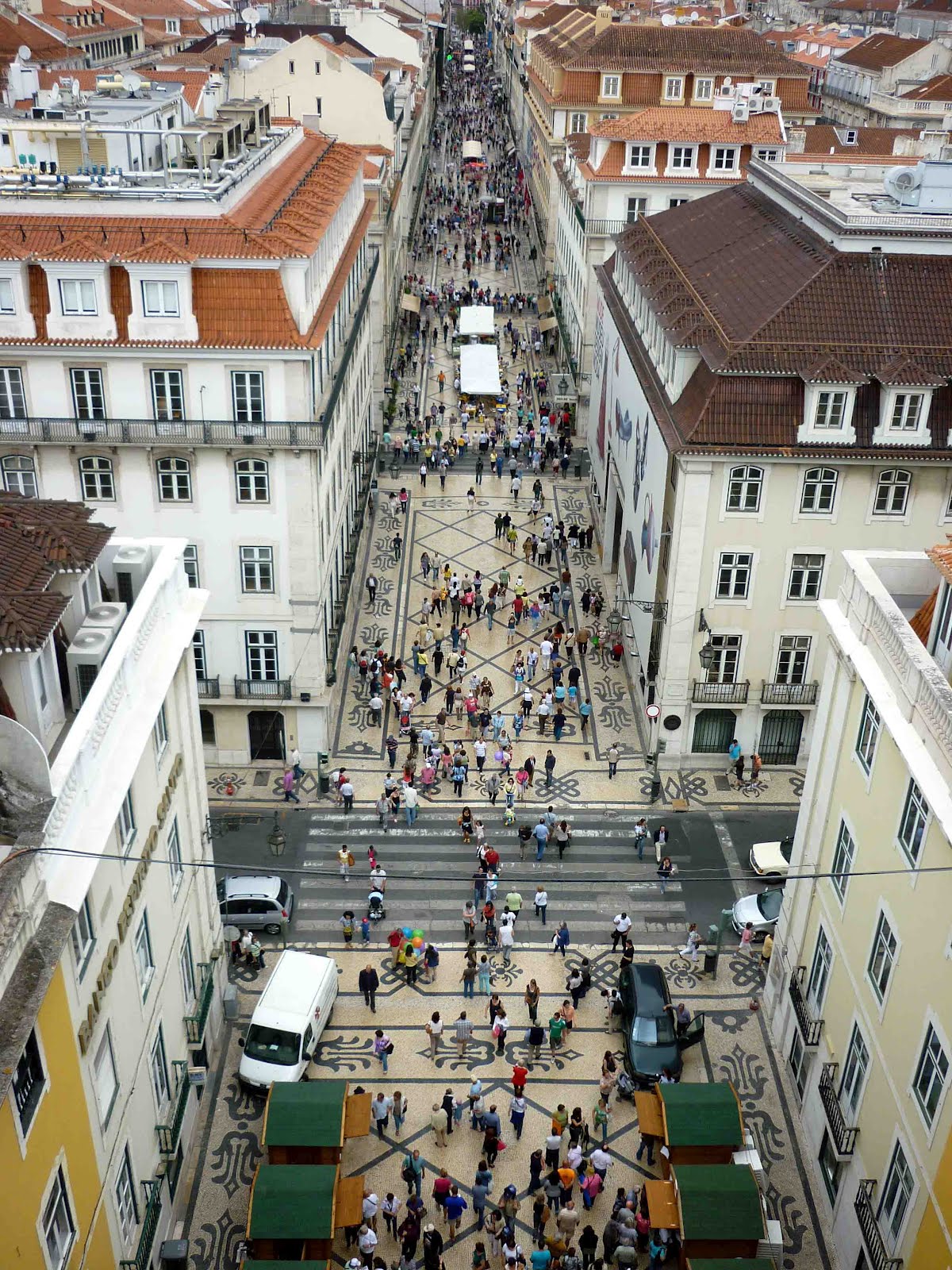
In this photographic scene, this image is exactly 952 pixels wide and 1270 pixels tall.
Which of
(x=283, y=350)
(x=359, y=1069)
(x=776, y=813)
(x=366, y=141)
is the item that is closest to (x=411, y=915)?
(x=359, y=1069)

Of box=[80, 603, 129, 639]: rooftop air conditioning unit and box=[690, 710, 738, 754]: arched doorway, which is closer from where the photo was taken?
box=[80, 603, 129, 639]: rooftop air conditioning unit

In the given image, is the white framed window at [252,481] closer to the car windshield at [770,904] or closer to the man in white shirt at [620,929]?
the man in white shirt at [620,929]

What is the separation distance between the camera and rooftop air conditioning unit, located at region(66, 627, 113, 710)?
19375mm

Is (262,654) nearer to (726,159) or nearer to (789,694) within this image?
(789,694)

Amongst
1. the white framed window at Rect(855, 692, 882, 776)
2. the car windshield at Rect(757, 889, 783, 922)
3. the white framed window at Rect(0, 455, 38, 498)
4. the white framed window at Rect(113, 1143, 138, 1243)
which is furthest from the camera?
the white framed window at Rect(0, 455, 38, 498)

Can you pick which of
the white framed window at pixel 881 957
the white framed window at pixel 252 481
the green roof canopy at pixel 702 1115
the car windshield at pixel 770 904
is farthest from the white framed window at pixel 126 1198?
the white framed window at pixel 252 481

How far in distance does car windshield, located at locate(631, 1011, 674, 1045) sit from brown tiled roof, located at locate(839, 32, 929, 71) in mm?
95652

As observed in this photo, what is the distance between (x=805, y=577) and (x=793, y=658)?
104 inches

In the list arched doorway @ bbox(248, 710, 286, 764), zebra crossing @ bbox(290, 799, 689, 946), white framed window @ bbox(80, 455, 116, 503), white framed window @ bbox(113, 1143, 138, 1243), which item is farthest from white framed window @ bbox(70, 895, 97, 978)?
arched doorway @ bbox(248, 710, 286, 764)

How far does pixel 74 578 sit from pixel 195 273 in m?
14.4

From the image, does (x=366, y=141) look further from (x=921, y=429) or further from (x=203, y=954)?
(x=203, y=954)

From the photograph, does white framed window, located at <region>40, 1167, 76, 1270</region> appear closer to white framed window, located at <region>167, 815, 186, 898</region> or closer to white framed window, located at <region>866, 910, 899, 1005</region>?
white framed window, located at <region>167, 815, 186, 898</region>

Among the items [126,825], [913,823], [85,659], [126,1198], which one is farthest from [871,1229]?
[85,659]

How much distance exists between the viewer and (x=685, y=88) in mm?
70875
